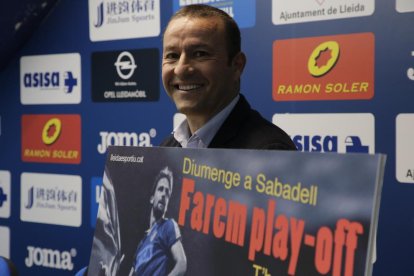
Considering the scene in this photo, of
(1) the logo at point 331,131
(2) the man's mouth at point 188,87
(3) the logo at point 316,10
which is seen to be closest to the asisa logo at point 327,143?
(1) the logo at point 331,131

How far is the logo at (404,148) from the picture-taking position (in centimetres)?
197

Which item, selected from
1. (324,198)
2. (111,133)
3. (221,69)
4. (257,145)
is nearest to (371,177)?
(324,198)

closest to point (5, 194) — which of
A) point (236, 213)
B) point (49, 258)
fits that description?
point (49, 258)

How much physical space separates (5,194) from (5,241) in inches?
9.4

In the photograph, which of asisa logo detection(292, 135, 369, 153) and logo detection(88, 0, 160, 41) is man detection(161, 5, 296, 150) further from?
logo detection(88, 0, 160, 41)

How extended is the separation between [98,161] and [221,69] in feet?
4.94

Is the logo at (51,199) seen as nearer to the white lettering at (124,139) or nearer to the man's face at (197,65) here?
the white lettering at (124,139)

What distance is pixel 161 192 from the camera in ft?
3.65

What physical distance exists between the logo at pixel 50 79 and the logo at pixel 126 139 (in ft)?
0.81

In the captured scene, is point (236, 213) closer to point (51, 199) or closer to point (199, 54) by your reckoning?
point (199, 54)

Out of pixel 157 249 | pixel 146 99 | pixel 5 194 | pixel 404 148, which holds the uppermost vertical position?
pixel 146 99

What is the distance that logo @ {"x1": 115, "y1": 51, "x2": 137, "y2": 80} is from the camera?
107 inches

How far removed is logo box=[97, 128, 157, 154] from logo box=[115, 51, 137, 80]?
249mm

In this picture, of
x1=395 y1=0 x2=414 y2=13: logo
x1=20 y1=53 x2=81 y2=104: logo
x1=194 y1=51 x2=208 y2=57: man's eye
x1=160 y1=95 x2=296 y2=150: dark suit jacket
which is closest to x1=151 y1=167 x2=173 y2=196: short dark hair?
x1=160 y1=95 x2=296 y2=150: dark suit jacket
